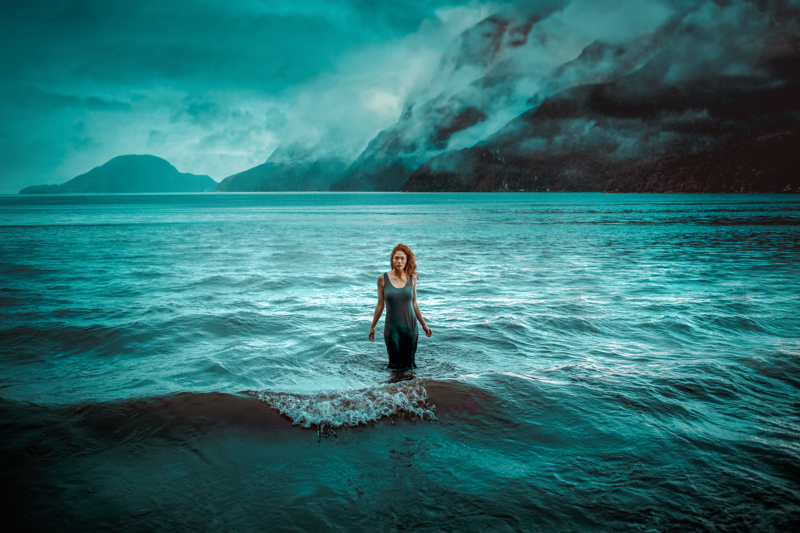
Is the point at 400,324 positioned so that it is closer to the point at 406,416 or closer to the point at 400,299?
the point at 400,299

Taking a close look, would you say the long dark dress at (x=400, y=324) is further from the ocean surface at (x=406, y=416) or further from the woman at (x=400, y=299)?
the ocean surface at (x=406, y=416)

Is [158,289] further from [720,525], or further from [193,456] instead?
[720,525]

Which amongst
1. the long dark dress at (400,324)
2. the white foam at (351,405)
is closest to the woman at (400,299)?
the long dark dress at (400,324)

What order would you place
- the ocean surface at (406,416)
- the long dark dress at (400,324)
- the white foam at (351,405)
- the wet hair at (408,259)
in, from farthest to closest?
the long dark dress at (400,324)
the wet hair at (408,259)
the white foam at (351,405)
the ocean surface at (406,416)

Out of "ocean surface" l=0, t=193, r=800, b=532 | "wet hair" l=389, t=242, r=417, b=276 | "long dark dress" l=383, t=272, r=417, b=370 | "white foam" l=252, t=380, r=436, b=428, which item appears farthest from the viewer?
"long dark dress" l=383, t=272, r=417, b=370

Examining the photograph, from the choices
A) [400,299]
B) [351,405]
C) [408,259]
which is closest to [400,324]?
[400,299]

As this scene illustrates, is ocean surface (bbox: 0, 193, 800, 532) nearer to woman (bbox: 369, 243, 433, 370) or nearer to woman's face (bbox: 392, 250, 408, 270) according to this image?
woman (bbox: 369, 243, 433, 370)

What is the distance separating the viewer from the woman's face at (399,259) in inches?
289

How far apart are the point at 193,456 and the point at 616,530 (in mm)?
4577

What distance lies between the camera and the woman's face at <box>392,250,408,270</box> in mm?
7336

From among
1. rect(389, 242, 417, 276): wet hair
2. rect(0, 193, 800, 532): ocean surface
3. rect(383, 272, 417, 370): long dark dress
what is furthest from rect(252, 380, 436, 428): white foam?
rect(389, 242, 417, 276): wet hair

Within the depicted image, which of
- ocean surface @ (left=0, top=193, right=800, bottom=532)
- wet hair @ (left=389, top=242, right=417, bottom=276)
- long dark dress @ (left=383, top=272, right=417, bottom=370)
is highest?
wet hair @ (left=389, top=242, right=417, bottom=276)

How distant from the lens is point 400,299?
745cm

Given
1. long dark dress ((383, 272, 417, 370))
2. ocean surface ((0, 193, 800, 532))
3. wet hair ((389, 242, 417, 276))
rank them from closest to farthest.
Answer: ocean surface ((0, 193, 800, 532))
wet hair ((389, 242, 417, 276))
long dark dress ((383, 272, 417, 370))
